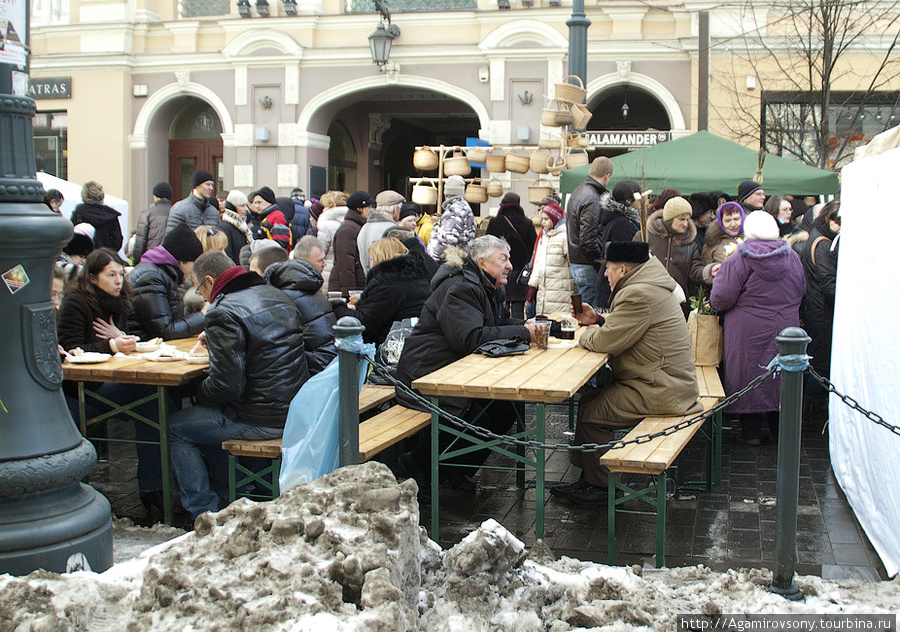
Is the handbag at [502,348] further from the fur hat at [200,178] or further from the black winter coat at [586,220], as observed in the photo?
the fur hat at [200,178]

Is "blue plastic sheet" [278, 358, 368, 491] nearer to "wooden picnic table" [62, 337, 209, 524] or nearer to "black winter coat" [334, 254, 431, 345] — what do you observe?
"wooden picnic table" [62, 337, 209, 524]

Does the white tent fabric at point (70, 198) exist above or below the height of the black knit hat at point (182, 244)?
above

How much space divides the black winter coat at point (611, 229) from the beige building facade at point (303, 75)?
28.2 ft

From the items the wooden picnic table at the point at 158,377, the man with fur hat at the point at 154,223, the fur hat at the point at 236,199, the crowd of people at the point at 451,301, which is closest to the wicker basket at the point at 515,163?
the crowd of people at the point at 451,301

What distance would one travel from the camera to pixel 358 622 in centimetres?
282

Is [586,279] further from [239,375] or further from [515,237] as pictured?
[239,375]

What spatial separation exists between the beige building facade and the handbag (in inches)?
457

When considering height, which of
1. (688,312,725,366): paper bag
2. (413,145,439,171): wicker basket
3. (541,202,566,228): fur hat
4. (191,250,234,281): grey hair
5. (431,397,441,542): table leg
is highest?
(413,145,439,171): wicker basket

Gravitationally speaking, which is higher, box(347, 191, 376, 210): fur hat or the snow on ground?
box(347, 191, 376, 210): fur hat

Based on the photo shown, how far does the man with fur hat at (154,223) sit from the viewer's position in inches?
412

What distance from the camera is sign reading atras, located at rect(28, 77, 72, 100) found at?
65.4 ft

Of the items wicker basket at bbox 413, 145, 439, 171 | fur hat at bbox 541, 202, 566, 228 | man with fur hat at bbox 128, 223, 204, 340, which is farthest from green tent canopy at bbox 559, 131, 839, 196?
man with fur hat at bbox 128, 223, 204, 340

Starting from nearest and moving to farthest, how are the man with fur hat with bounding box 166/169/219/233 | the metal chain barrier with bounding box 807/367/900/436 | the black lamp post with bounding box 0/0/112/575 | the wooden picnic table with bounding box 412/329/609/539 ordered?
1. the black lamp post with bounding box 0/0/112/575
2. the metal chain barrier with bounding box 807/367/900/436
3. the wooden picnic table with bounding box 412/329/609/539
4. the man with fur hat with bounding box 166/169/219/233

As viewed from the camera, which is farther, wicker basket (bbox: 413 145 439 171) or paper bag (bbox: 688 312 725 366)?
wicker basket (bbox: 413 145 439 171)
